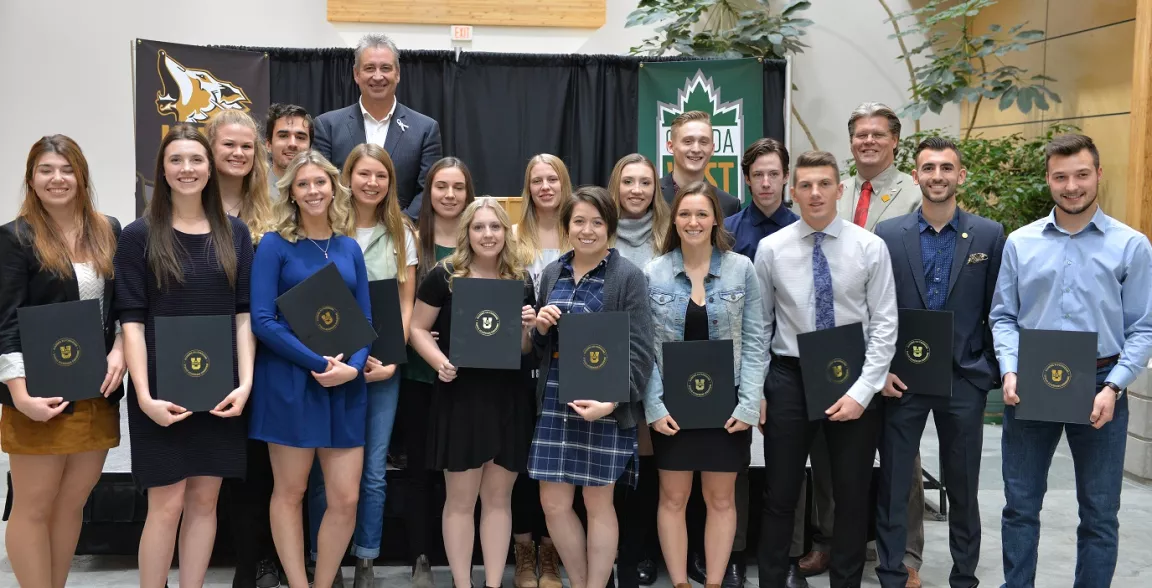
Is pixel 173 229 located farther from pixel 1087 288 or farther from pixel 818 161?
pixel 1087 288

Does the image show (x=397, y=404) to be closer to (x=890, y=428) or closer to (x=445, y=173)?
(x=445, y=173)

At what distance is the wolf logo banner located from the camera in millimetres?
6402

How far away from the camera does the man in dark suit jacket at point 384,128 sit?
4066 mm

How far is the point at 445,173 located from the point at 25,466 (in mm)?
1606

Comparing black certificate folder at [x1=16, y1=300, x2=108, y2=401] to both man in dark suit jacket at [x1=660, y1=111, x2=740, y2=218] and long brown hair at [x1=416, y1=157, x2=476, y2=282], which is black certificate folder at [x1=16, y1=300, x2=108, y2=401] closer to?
long brown hair at [x1=416, y1=157, x2=476, y2=282]

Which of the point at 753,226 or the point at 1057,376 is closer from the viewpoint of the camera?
the point at 1057,376

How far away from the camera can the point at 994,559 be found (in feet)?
12.6

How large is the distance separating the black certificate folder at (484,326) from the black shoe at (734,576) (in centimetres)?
128

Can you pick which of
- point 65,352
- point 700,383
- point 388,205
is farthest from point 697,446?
point 65,352

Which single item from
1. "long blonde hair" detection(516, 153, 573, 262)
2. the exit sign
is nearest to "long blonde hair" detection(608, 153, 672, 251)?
"long blonde hair" detection(516, 153, 573, 262)

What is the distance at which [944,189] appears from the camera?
3078 millimetres

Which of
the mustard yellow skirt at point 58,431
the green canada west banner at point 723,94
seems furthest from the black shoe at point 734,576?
the green canada west banner at point 723,94

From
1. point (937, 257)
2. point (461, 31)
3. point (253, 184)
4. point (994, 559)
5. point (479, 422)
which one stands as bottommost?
point (994, 559)

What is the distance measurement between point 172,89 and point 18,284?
4225 mm
